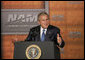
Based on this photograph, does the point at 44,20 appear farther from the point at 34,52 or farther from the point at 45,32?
the point at 34,52

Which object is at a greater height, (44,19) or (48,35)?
(44,19)

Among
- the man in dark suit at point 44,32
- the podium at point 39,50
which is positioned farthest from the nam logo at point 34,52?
the man in dark suit at point 44,32

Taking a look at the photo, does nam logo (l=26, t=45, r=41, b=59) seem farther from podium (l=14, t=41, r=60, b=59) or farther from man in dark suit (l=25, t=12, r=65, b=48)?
man in dark suit (l=25, t=12, r=65, b=48)

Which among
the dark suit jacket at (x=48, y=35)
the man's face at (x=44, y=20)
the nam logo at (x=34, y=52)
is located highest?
the man's face at (x=44, y=20)

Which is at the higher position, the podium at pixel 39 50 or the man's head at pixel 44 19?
the man's head at pixel 44 19

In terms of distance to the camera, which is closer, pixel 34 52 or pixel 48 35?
pixel 34 52

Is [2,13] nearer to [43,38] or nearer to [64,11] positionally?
[64,11]

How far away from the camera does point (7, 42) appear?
10.5 feet

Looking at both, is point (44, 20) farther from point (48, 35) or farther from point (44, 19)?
point (48, 35)

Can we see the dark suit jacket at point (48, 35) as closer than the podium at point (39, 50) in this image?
No

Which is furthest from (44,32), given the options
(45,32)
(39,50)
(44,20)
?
(39,50)

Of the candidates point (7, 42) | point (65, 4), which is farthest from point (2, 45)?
point (65, 4)

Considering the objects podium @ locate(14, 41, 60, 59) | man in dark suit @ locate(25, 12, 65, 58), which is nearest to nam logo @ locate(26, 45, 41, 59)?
podium @ locate(14, 41, 60, 59)

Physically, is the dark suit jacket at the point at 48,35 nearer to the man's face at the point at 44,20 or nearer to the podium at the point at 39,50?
the man's face at the point at 44,20
